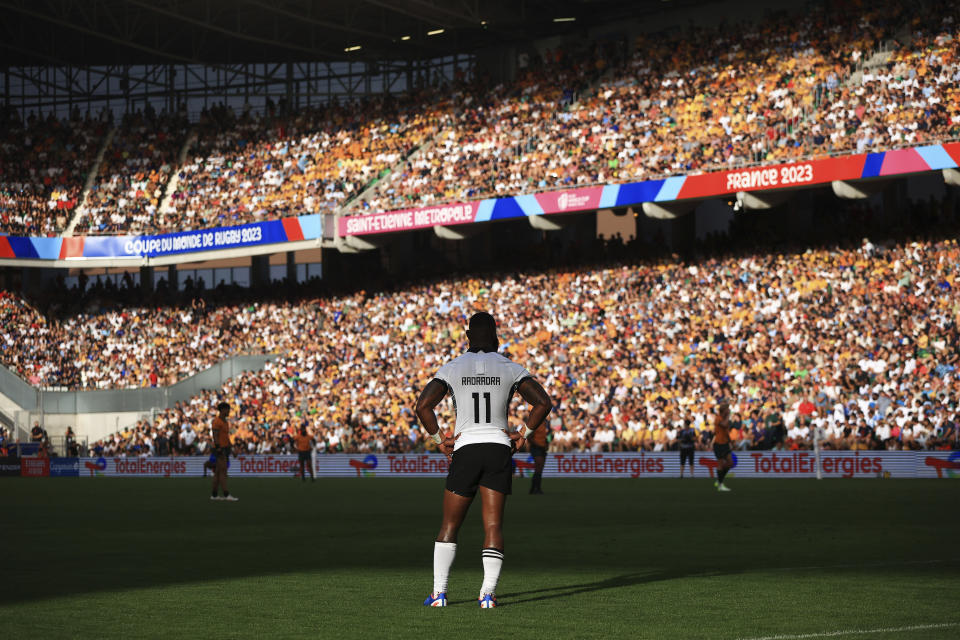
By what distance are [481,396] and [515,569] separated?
360 cm

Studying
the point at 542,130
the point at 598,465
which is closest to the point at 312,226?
the point at 542,130

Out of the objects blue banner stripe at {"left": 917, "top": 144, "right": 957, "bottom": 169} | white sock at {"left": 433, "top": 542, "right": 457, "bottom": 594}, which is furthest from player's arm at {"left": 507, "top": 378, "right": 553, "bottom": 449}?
blue banner stripe at {"left": 917, "top": 144, "right": 957, "bottom": 169}

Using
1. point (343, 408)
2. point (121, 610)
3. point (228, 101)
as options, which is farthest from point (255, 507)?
point (228, 101)

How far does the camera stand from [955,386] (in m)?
→ 32.8

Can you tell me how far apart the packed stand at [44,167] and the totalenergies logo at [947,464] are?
39.9 metres

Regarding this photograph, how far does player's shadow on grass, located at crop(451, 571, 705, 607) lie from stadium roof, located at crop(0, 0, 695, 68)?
134 feet

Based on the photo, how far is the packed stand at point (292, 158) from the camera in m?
53.3

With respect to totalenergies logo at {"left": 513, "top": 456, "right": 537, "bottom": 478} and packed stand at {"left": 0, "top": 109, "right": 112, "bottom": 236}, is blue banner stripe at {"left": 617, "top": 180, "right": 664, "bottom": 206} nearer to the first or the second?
totalenergies logo at {"left": 513, "top": 456, "right": 537, "bottom": 478}

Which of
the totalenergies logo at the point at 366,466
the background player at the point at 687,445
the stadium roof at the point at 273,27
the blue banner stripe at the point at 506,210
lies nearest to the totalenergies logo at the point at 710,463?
the background player at the point at 687,445

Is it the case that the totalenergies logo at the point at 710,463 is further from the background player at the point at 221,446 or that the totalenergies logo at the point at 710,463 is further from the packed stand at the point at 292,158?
the packed stand at the point at 292,158

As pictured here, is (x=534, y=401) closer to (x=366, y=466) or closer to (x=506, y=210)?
(x=366, y=466)

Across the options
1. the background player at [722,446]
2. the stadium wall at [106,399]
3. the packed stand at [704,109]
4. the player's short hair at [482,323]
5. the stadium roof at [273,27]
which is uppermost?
the stadium roof at [273,27]

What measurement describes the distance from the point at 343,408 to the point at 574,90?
49.9 feet

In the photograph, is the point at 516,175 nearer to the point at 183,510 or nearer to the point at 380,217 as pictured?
the point at 380,217
